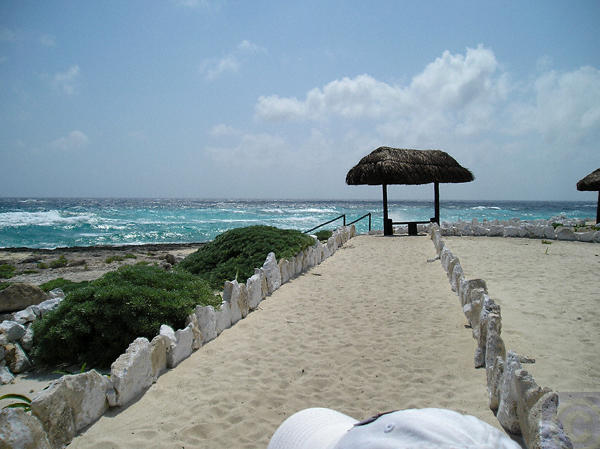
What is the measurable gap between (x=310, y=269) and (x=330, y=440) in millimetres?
8347

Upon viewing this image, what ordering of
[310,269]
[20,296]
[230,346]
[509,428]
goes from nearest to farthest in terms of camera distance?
1. [509,428]
2. [230,346]
3. [20,296]
4. [310,269]

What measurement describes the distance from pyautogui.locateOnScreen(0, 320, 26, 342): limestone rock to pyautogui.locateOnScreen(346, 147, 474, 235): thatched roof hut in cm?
1336

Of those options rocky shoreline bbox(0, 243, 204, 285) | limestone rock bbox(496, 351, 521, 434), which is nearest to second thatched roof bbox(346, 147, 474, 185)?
rocky shoreline bbox(0, 243, 204, 285)

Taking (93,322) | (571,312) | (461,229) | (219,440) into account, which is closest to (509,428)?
(219,440)

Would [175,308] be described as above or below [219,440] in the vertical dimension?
above

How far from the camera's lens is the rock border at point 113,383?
2.53 meters

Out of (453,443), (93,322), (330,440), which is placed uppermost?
(453,443)

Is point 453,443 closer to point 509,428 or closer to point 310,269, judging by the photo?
point 509,428

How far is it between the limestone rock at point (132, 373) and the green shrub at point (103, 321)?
835mm

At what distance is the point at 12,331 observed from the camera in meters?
4.85

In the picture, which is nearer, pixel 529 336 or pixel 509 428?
pixel 509 428

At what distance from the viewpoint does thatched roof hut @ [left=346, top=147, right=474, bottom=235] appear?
1627cm

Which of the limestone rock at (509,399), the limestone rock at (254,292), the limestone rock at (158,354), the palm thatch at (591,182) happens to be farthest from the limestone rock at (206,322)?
the palm thatch at (591,182)

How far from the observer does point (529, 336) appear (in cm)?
472
